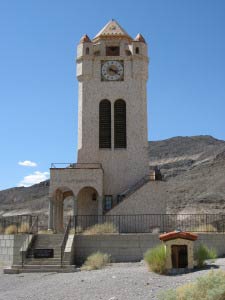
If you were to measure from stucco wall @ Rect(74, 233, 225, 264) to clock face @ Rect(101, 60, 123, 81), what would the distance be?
14284 millimetres

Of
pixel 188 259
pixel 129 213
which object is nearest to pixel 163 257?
pixel 188 259

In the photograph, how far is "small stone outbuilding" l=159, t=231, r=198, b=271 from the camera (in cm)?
1844

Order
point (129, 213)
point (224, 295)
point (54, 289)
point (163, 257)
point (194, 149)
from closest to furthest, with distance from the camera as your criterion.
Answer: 1. point (224, 295)
2. point (54, 289)
3. point (163, 257)
4. point (129, 213)
5. point (194, 149)

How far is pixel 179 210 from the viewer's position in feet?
223

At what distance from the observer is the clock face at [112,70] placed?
118 ft

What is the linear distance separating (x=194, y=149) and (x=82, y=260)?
9075cm

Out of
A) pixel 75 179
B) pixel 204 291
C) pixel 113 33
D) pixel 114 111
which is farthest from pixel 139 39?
pixel 204 291

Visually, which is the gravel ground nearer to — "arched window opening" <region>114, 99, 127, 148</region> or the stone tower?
the stone tower

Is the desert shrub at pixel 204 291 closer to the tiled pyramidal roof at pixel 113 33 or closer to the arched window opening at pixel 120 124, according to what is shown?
the arched window opening at pixel 120 124

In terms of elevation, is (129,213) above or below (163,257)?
above

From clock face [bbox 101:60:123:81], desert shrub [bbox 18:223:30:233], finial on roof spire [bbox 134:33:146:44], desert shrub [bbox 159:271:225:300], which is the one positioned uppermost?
finial on roof spire [bbox 134:33:146:44]

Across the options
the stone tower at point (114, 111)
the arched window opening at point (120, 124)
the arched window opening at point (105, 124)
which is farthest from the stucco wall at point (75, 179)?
the arched window opening at point (120, 124)

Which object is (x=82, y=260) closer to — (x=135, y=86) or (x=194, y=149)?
(x=135, y=86)

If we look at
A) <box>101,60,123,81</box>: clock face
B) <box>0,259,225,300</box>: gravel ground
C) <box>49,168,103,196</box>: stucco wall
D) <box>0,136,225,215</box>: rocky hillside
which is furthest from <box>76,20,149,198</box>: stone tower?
<box>0,136,225,215</box>: rocky hillside
